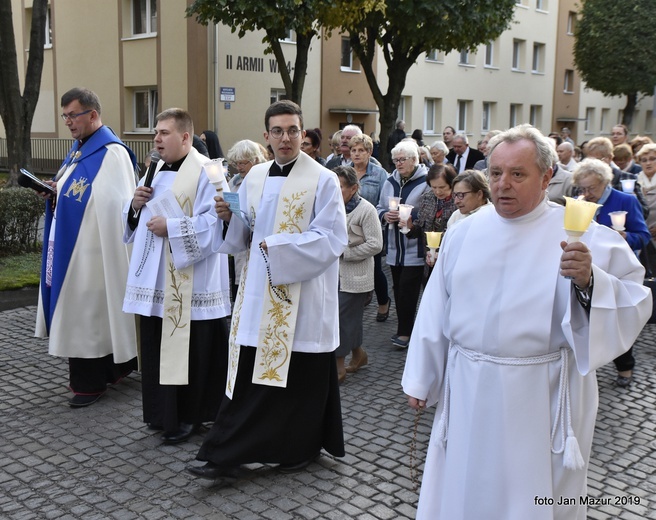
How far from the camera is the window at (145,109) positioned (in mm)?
25219

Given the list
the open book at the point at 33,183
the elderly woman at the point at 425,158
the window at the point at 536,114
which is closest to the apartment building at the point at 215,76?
the window at the point at 536,114

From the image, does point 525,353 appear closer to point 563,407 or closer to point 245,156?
point 563,407

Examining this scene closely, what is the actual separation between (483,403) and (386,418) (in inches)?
104

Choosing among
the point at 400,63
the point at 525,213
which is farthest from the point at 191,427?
the point at 400,63

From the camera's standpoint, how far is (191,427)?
198 inches

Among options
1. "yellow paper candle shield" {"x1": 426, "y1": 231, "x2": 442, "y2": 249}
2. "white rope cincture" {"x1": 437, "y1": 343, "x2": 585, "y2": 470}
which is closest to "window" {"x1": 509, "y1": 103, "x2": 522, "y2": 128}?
"yellow paper candle shield" {"x1": 426, "y1": 231, "x2": 442, "y2": 249}

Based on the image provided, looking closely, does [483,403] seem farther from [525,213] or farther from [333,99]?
[333,99]

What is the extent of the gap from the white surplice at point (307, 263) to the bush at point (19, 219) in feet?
20.7

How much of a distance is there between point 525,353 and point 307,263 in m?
1.64

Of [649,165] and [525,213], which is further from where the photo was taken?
[649,165]

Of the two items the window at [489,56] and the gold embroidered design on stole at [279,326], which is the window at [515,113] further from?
the gold embroidered design on stole at [279,326]

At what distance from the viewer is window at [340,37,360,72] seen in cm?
2800

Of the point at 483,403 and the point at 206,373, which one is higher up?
the point at 483,403

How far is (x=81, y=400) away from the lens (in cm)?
565
